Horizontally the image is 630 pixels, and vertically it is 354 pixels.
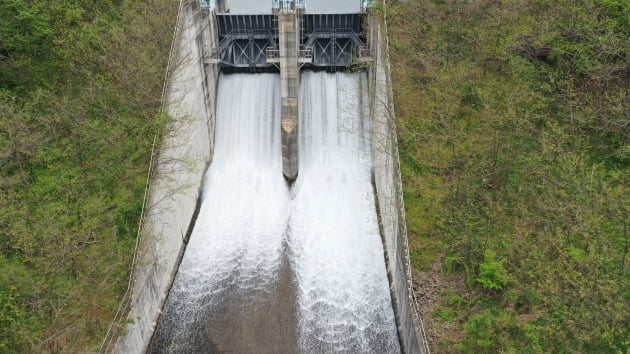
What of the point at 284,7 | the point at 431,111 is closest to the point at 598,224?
the point at 431,111

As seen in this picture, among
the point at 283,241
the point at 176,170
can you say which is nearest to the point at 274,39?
the point at 176,170

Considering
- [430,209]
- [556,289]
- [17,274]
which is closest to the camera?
[556,289]

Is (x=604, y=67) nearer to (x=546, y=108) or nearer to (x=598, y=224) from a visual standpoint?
(x=546, y=108)

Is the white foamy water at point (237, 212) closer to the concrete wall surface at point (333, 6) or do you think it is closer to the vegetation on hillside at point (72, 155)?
the vegetation on hillside at point (72, 155)

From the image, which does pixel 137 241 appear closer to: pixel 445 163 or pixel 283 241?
pixel 283 241

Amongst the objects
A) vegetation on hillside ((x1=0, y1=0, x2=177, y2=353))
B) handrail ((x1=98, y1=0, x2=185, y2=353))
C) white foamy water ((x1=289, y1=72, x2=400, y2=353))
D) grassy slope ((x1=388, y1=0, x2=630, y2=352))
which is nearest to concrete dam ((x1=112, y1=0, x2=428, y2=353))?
white foamy water ((x1=289, y1=72, x2=400, y2=353))
